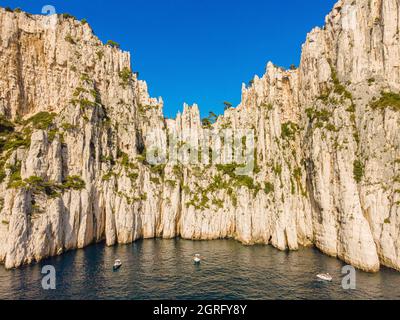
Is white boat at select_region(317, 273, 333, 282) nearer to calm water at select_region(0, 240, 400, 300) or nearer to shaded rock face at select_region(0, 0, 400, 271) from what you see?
calm water at select_region(0, 240, 400, 300)

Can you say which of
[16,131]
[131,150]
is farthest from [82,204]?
[16,131]

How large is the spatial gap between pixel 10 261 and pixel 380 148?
74977 mm

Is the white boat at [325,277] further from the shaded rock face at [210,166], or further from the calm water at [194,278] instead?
the shaded rock face at [210,166]

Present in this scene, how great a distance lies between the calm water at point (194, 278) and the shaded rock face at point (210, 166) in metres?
5.85

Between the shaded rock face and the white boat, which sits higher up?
the shaded rock face

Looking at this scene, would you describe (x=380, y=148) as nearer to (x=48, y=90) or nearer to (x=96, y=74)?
(x=96, y=74)

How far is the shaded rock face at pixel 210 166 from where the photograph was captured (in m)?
50.2

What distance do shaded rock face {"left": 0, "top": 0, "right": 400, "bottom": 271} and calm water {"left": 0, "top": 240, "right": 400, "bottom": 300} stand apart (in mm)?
5847

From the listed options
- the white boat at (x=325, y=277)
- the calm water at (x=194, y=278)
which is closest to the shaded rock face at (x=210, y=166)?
the calm water at (x=194, y=278)

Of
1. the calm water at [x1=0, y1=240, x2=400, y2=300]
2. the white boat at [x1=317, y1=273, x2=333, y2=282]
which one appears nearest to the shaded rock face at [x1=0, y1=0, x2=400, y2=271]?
the calm water at [x1=0, y1=240, x2=400, y2=300]

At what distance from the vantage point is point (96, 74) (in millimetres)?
88688

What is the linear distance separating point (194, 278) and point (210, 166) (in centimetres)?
4791

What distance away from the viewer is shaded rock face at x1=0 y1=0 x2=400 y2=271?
165 ft

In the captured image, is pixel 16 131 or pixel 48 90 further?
pixel 48 90
